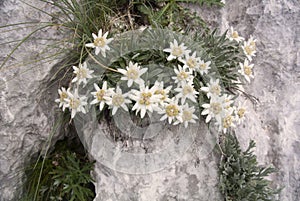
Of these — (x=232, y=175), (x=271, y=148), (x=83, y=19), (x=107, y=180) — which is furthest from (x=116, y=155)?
(x=271, y=148)

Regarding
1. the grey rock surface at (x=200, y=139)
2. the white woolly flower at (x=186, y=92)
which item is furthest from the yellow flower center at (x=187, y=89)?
the grey rock surface at (x=200, y=139)

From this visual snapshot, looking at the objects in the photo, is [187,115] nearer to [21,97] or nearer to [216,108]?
[216,108]

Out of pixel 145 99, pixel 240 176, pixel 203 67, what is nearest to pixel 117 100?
pixel 145 99

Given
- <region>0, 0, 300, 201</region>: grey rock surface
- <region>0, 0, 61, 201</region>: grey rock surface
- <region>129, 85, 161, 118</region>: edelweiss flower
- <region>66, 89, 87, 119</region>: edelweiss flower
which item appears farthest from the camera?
<region>0, 0, 61, 201</region>: grey rock surface

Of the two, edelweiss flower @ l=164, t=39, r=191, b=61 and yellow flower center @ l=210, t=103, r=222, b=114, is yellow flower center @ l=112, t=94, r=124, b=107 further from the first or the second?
yellow flower center @ l=210, t=103, r=222, b=114

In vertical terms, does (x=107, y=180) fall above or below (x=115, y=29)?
below

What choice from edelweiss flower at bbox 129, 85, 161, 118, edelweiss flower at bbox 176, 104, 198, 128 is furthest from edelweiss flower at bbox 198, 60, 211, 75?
edelweiss flower at bbox 129, 85, 161, 118

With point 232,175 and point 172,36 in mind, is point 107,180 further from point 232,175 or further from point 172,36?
point 172,36
